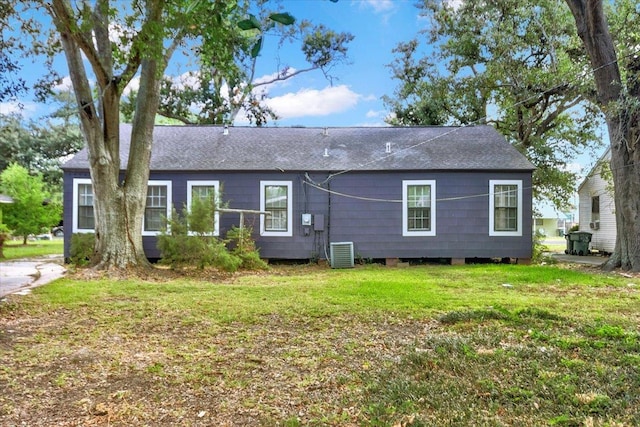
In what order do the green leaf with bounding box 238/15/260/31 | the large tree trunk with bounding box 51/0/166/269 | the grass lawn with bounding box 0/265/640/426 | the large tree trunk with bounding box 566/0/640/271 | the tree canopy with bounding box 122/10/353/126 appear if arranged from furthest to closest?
the tree canopy with bounding box 122/10/353/126 < the large tree trunk with bounding box 566/0/640/271 < the large tree trunk with bounding box 51/0/166/269 < the grass lawn with bounding box 0/265/640/426 < the green leaf with bounding box 238/15/260/31

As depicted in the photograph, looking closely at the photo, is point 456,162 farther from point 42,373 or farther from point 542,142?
point 42,373

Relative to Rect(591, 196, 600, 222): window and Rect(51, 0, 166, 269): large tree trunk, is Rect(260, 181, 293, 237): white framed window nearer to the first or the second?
Rect(51, 0, 166, 269): large tree trunk

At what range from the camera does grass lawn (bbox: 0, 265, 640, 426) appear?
2529mm

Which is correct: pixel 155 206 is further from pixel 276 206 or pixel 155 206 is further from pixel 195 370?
pixel 195 370

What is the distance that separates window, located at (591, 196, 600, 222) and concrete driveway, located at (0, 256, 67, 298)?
724 inches

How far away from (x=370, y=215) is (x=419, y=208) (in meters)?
1.39

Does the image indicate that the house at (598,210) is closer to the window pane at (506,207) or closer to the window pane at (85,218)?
the window pane at (506,207)

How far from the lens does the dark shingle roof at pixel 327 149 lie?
11617mm

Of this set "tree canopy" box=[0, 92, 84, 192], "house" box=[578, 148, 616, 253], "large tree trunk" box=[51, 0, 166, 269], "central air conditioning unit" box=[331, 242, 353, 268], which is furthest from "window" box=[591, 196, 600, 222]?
"tree canopy" box=[0, 92, 84, 192]

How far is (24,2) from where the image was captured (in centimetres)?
627

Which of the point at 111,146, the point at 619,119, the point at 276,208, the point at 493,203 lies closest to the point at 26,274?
→ the point at 111,146

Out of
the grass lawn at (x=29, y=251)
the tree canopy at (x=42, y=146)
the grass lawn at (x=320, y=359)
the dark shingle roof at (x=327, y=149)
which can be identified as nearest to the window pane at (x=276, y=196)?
the dark shingle roof at (x=327, y=149)

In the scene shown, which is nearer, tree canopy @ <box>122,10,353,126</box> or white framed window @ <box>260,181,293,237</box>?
white framed window @ <box>260,181,293,237</box>

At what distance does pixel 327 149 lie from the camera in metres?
12.5
